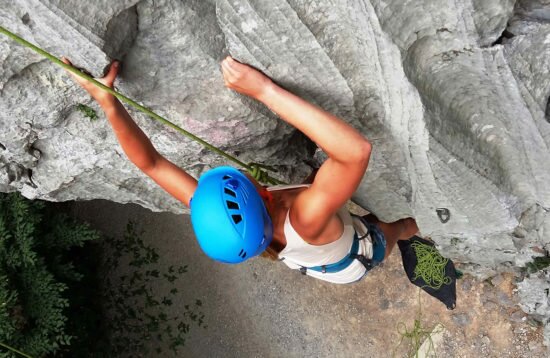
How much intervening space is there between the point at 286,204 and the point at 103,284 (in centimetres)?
356

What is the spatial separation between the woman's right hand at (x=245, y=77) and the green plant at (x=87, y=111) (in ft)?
3.56

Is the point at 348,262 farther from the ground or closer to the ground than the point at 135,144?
closer to the ground

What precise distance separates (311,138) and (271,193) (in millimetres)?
605

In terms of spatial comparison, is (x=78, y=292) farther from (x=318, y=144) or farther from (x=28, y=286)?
(x=318, y=144)

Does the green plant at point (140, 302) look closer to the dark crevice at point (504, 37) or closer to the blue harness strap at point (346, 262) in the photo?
the blue harness strap at point (346, 262)

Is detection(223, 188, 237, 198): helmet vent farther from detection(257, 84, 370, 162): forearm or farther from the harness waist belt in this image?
the harness waist belt

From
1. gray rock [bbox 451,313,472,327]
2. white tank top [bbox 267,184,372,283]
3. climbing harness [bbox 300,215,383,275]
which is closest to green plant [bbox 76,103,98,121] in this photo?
white tank top [bbox 267,184,372,283]

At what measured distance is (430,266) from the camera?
3.29m

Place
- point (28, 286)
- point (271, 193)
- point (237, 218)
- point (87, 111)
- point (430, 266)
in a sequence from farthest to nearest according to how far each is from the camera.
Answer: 1. point (28, 286)
2. point (430, 266)
3. point (87, 111)
4. point (271, 193)
5. point (237, 218)

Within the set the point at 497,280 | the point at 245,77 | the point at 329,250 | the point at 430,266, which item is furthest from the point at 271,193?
the point at 497,280

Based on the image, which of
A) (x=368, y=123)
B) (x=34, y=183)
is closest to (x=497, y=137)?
(x=368, y=123)

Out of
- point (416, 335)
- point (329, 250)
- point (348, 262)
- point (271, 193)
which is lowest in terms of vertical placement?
point (416, 335)

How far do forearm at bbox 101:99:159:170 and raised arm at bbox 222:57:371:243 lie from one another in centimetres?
45

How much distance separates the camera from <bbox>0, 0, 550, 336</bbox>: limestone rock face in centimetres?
158
